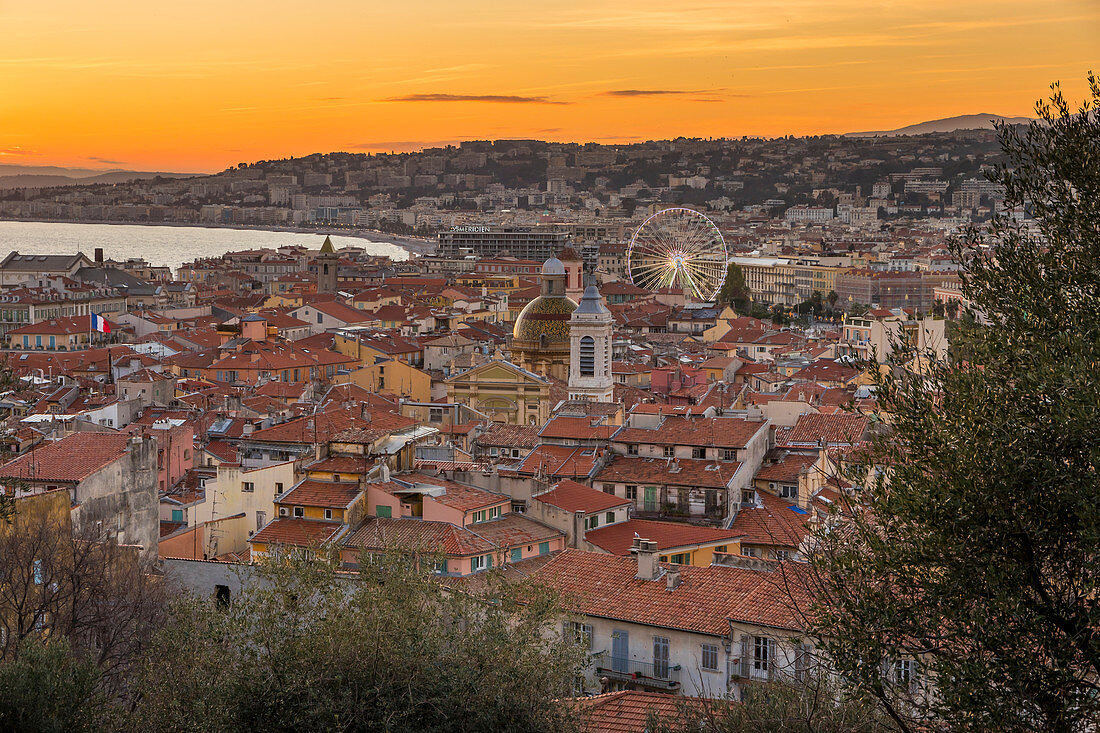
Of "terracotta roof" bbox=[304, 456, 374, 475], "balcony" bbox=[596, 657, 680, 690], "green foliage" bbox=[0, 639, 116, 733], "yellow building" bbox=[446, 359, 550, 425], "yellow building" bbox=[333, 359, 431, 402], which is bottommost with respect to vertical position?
"yellow building" bbox=[333, 359, 431, 402]

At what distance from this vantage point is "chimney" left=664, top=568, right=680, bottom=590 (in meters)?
15.0

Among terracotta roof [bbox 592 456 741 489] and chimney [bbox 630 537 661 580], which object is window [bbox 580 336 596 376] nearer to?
terracotta roof [bbox 592 456 741 489]

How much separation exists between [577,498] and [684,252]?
6138 cm

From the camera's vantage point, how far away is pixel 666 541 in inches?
738

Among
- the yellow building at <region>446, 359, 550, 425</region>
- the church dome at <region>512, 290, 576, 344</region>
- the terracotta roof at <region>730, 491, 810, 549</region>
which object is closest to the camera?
the terracotta roof at <region>730, 491, 810, 549</region>

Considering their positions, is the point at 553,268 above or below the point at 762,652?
above

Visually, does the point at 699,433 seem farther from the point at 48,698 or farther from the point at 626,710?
the point at 48,698

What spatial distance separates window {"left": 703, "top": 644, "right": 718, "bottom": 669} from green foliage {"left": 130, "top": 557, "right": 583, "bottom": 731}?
260 centimetres

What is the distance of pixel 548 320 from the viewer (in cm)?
3791

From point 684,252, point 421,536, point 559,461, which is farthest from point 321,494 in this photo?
point 684,252

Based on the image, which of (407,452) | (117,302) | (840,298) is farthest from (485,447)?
(840,298)

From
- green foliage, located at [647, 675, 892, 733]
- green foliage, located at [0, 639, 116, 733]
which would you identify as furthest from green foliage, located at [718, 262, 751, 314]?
green foliage, located at [0, 639, 116, 733]

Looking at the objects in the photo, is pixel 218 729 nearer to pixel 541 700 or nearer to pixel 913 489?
pixel 541 700

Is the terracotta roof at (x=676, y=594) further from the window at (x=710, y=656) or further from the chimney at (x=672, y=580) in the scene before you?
the window at (x=710, y=656)
